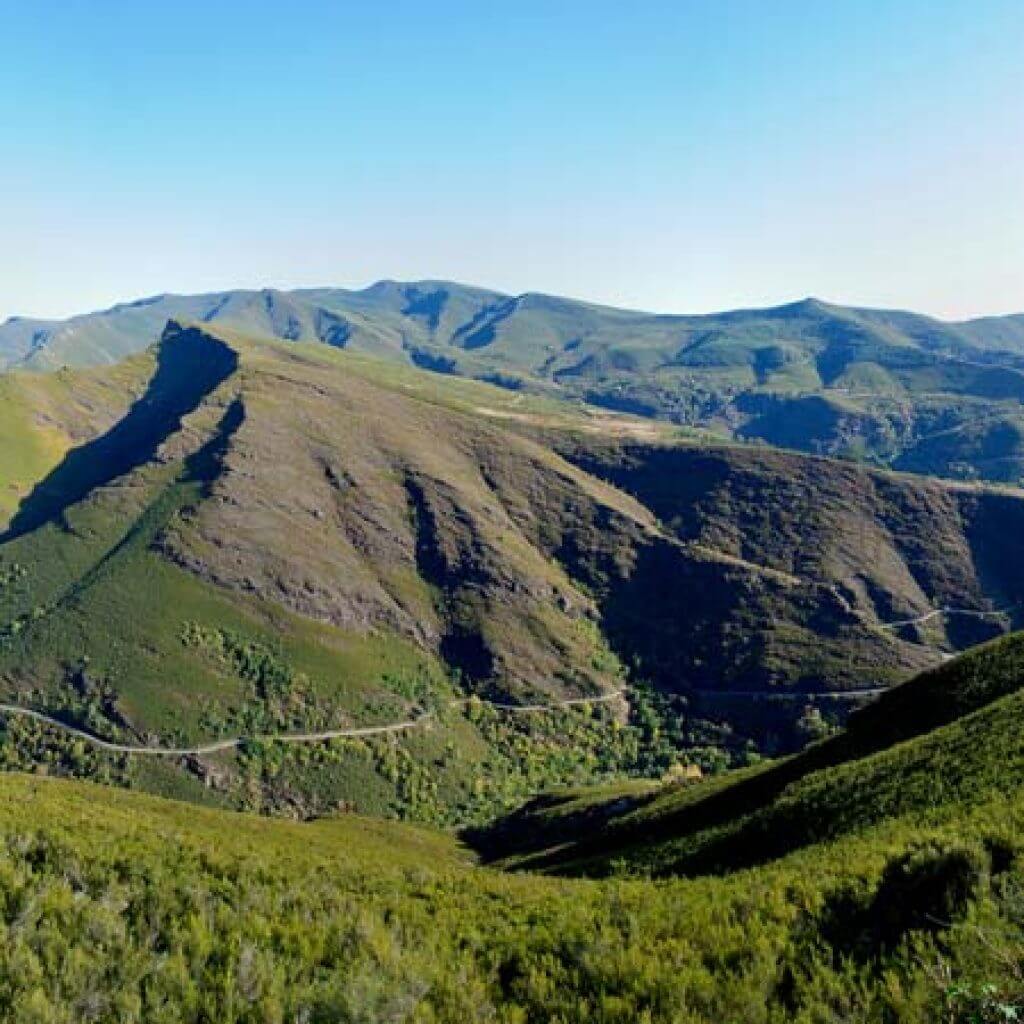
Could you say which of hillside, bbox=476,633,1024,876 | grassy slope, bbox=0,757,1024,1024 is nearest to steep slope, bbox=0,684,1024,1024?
grassy slope, bbox=0,757,1024,1024

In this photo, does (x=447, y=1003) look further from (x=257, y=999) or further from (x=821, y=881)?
(x=821, y=881)

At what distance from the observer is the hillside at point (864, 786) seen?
3566cm

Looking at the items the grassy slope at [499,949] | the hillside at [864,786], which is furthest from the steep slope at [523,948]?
the hillside at [864,786]

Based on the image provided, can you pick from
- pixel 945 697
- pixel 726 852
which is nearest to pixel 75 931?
pixel 726 852

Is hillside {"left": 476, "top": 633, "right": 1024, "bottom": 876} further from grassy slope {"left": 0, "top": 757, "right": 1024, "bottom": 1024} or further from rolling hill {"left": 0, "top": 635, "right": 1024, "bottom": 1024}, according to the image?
grassy slope {"left": 0, "top": 757, "right": 1024, "bottom": 1024}

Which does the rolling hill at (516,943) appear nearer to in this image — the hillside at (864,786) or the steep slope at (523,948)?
the steep slope at (523,948)

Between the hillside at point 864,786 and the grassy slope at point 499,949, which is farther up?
the grassy slope at point 499,949

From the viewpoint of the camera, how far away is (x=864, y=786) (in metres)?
44.0

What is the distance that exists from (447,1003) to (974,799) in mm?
23680

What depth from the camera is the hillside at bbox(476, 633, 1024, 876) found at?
35656 mm

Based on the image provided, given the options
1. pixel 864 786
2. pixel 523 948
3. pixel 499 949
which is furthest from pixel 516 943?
pixel 864 786

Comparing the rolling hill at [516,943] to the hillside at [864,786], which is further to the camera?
the hillside at [864,786]

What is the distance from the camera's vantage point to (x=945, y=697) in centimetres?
6481

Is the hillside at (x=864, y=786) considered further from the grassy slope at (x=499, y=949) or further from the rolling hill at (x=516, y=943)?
the grassy slope at (x=499, y=949)
